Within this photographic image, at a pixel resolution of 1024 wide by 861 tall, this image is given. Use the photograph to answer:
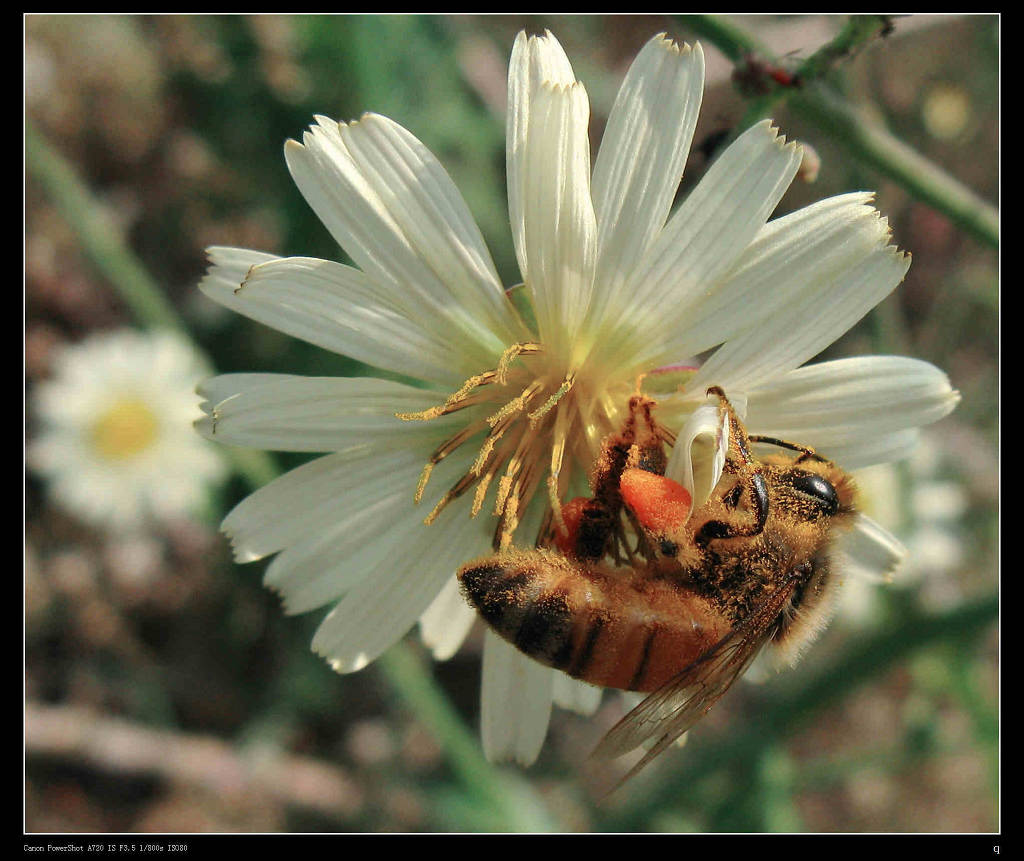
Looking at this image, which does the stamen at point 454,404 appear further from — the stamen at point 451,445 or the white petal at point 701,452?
the white petal at point 701,452

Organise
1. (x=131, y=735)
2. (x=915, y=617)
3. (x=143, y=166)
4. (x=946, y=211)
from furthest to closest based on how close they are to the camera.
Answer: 1. (x=143, y=166)
2. (x=131, y=735)
3. (x=915, y=617)
4. (x=946, y=211)

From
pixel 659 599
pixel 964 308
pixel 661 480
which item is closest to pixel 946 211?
pixel 661 480

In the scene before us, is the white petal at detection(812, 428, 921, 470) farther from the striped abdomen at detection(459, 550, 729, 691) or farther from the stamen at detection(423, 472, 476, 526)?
the stamen at detection(423, 472, 476, 526)

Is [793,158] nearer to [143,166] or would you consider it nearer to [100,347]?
[100,347]

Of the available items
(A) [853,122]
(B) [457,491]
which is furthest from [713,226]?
(B) [457,491]

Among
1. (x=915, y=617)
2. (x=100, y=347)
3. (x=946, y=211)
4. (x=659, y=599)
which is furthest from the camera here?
(x=100, y=347)

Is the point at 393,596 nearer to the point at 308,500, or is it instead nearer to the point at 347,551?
the point at 347,551

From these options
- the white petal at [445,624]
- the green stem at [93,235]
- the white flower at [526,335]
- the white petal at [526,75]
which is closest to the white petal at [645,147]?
the white flower at [526,335]
